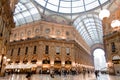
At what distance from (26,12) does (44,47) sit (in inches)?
306

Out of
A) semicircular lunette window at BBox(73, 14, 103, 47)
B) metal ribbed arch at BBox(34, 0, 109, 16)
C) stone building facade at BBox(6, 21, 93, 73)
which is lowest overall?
stone building facade at BBox(6, 21, 93, 73)

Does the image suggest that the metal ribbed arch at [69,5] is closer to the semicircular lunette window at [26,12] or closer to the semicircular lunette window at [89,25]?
the semicircular lunette window at [26,12]

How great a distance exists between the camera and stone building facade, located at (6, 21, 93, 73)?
2436 cm

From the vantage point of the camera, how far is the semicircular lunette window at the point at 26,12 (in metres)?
25.8

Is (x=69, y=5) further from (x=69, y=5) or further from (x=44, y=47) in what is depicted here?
(x=44, y=47)

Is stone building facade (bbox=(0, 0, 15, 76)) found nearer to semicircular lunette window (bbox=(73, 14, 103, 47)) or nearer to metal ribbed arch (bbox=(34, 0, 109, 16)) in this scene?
metal ribbed arch (bbox=(34, 0, 109, 16))

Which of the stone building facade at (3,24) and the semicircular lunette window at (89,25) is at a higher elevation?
the semicircular lunette window at (89,25)

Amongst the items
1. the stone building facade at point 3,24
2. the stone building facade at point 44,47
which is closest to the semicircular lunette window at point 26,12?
the stone building facade at point 44,47

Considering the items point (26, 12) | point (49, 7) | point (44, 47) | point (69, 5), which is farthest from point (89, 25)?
point (26, 12)

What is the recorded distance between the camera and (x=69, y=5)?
27.4m

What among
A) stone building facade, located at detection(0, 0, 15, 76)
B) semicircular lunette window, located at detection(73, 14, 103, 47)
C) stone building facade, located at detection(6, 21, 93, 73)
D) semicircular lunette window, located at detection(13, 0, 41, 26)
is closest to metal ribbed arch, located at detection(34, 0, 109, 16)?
semicircular lunette window, located at detection(13, 0, 41, 26)

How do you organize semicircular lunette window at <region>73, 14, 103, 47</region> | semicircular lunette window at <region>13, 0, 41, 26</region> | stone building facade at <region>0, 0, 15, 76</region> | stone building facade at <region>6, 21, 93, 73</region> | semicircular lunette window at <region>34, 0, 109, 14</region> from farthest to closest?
1. semicircular lunette window at <region>73, 14, 103, 47</region>
2. semicircular lunette window at <region>34, 0, 109, 14</region>
3. semicircular lunette window at <region>13, 0, 41, 26</region>
4. stone building facade at <region>6, 21, 93, 73</region>
5. stone building facade at <region>0, 0, 15, 76</region>

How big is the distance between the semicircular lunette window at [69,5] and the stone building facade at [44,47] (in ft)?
10.2

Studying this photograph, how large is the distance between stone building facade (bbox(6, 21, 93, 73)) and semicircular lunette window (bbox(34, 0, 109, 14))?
10.2 feet
